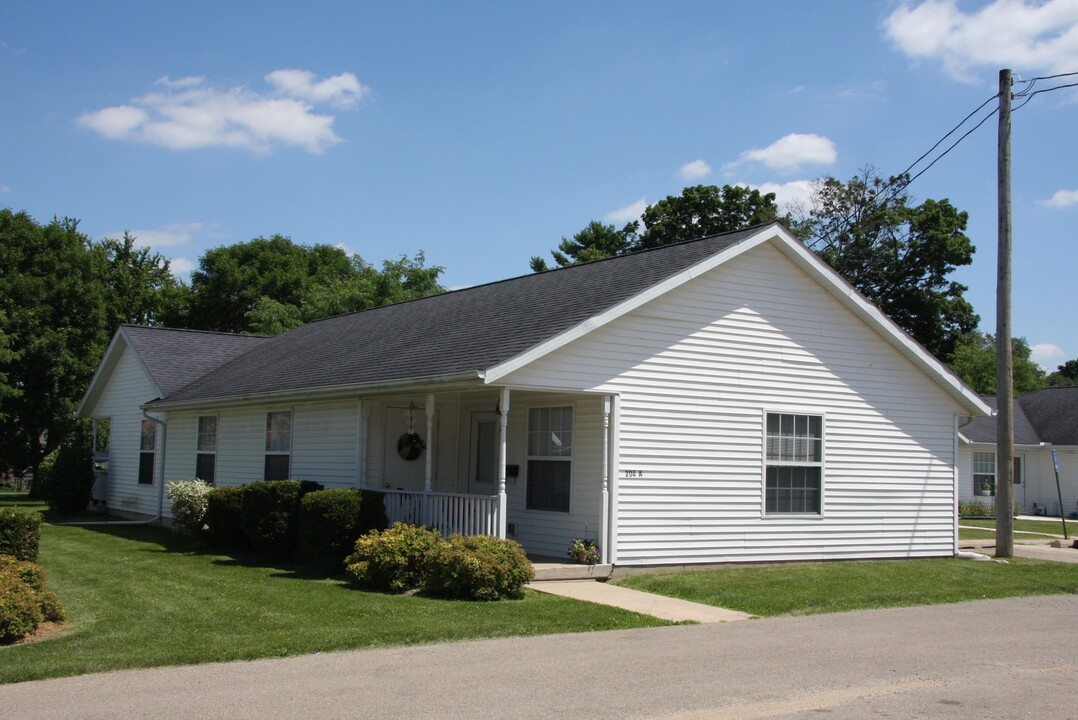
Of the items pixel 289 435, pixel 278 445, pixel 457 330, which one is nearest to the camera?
pixel 457 330

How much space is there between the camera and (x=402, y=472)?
17984 millimetres

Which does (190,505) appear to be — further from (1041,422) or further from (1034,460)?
(1041,422)

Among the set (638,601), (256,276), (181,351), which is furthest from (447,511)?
(256,276)

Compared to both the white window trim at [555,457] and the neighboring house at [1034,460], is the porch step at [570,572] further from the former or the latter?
the neighboring house at [1034,460]

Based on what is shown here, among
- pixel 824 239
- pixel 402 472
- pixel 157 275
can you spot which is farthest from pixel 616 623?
pixel 157 275

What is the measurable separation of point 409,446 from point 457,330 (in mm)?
2167

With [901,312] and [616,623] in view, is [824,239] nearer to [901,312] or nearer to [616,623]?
[901,312]

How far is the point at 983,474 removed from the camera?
37.5 metres

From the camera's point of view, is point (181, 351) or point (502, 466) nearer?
point (502, 466)

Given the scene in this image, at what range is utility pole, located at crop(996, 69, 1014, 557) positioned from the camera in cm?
1880

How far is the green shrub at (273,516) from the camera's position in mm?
16312

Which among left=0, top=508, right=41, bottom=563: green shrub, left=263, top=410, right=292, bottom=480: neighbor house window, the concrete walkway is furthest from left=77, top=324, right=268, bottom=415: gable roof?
the concrete walkway

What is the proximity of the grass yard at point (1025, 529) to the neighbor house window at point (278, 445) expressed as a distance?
14958 mm

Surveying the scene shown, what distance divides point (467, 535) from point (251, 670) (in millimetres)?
6273
